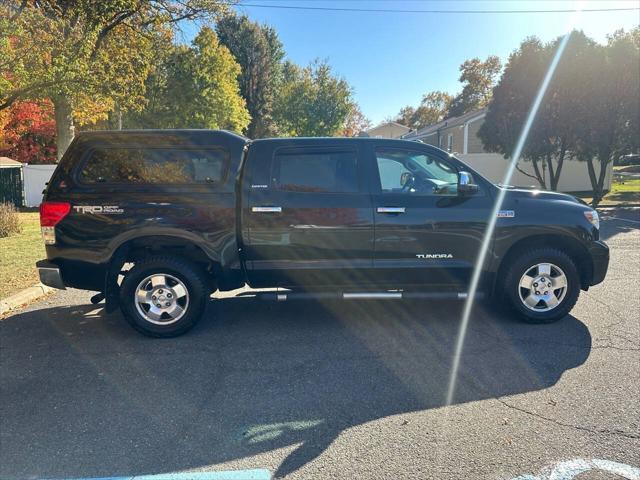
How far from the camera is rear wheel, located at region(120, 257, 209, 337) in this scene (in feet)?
15.2

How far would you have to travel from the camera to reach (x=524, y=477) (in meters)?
2.60

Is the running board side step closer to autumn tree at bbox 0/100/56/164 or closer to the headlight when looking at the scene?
the headlight

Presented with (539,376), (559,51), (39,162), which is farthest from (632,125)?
(39,162)

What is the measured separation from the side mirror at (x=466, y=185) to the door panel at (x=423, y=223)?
0.10 metres

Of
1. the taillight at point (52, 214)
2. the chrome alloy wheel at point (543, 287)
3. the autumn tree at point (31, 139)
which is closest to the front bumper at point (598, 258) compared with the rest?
the chrome alloy wheel at point (543, 287)

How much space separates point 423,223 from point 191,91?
25712mm

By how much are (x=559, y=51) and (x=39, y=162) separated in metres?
28.3

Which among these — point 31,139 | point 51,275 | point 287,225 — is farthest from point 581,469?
point 31,139

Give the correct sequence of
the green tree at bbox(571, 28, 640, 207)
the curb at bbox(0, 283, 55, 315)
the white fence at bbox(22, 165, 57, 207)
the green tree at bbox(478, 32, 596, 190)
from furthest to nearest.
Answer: the white fence at bbox(22, 165, 57, 207), the green tree at bbox(478, 32, 596, 190), the green tree at bbox(571, 28, 640, 207), the curb at bbox(0, 283, 55, 315)

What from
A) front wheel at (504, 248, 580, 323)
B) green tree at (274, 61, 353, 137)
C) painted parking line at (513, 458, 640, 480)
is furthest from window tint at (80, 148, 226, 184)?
green tree at (274, 61, 353, 137)

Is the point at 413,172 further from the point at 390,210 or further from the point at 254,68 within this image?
the point at 254,68

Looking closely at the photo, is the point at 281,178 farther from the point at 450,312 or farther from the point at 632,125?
the point at 632,125

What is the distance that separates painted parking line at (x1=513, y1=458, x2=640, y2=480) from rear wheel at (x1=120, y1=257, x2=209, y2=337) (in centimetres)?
327

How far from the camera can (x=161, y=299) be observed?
4680 millimetres
